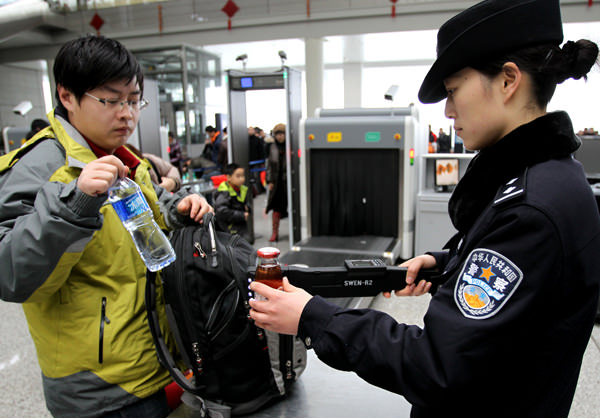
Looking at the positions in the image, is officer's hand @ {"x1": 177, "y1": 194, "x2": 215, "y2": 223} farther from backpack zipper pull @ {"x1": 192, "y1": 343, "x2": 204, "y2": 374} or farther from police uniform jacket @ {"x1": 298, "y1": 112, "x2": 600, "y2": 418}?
police uniform jacket @ {"x1": 298, "y1": 112, "x2": 600, "y2": 418}

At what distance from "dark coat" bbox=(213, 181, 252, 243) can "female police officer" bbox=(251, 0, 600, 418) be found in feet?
12.3

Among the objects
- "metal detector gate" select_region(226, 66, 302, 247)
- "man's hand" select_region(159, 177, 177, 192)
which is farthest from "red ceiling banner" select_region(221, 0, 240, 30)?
"man's hand" select_region(159, 177, 177, 192)

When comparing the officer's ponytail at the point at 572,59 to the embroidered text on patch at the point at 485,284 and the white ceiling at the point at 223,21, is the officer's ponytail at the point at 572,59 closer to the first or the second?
the embroidered text on patch at the point at 485,284

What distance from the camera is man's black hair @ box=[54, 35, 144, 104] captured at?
1001mm

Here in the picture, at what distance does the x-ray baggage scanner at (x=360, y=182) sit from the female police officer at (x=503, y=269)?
3.19 meters

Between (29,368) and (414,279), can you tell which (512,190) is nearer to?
(414,279)

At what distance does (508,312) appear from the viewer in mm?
614

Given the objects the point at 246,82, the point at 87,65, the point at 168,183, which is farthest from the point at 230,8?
the point at 87,65

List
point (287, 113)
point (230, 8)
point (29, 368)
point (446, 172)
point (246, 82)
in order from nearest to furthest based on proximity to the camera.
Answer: point (29, 368)
point (446, 172)
point (287, 113)
point (246, 82)
point (230, 8)

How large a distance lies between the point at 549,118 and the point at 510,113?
6cm

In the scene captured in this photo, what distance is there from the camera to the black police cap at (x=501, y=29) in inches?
Answer: 27.0

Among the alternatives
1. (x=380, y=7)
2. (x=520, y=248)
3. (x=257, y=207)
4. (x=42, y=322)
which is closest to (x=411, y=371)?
(x=520, y=248)

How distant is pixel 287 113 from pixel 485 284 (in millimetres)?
4449

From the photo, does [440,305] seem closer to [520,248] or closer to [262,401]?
[520,248]
